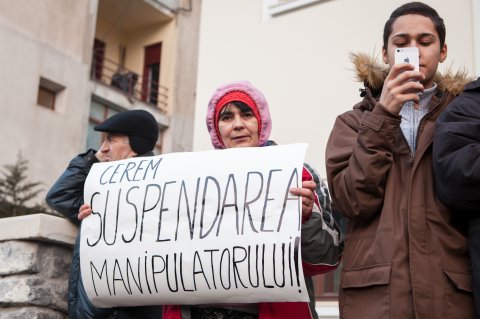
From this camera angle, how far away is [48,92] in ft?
61.3

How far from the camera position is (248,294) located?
2623 millimetres

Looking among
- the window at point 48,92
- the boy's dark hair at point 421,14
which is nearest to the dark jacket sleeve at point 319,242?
the boy's dark hair at point 421,14

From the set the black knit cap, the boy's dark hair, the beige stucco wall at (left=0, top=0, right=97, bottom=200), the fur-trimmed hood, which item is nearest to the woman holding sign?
the fur-trimmed hood

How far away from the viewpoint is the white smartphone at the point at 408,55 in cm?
246

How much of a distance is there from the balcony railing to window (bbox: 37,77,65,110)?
2361 millimetres

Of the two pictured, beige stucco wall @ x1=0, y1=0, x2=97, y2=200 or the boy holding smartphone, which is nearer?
the boy holding smartphone

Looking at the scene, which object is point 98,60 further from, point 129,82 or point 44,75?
point 44,75

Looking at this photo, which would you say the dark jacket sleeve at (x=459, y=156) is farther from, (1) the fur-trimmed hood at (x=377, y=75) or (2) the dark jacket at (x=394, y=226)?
(1) the fur-trimmed hood at (x=377, y=75)

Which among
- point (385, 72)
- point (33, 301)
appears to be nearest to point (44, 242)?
point (33, 301)

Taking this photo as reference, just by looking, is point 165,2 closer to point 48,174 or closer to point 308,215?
point 48,174

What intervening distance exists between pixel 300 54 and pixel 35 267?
482cm

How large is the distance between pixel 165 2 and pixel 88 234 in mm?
19833

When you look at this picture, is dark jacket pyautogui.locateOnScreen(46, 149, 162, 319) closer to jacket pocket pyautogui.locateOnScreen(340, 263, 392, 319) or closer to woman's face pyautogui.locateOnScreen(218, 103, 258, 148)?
woman's face pyautogui.locateOnScreen(218, 103, 258, 148)

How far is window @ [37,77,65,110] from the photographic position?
1834 cm
